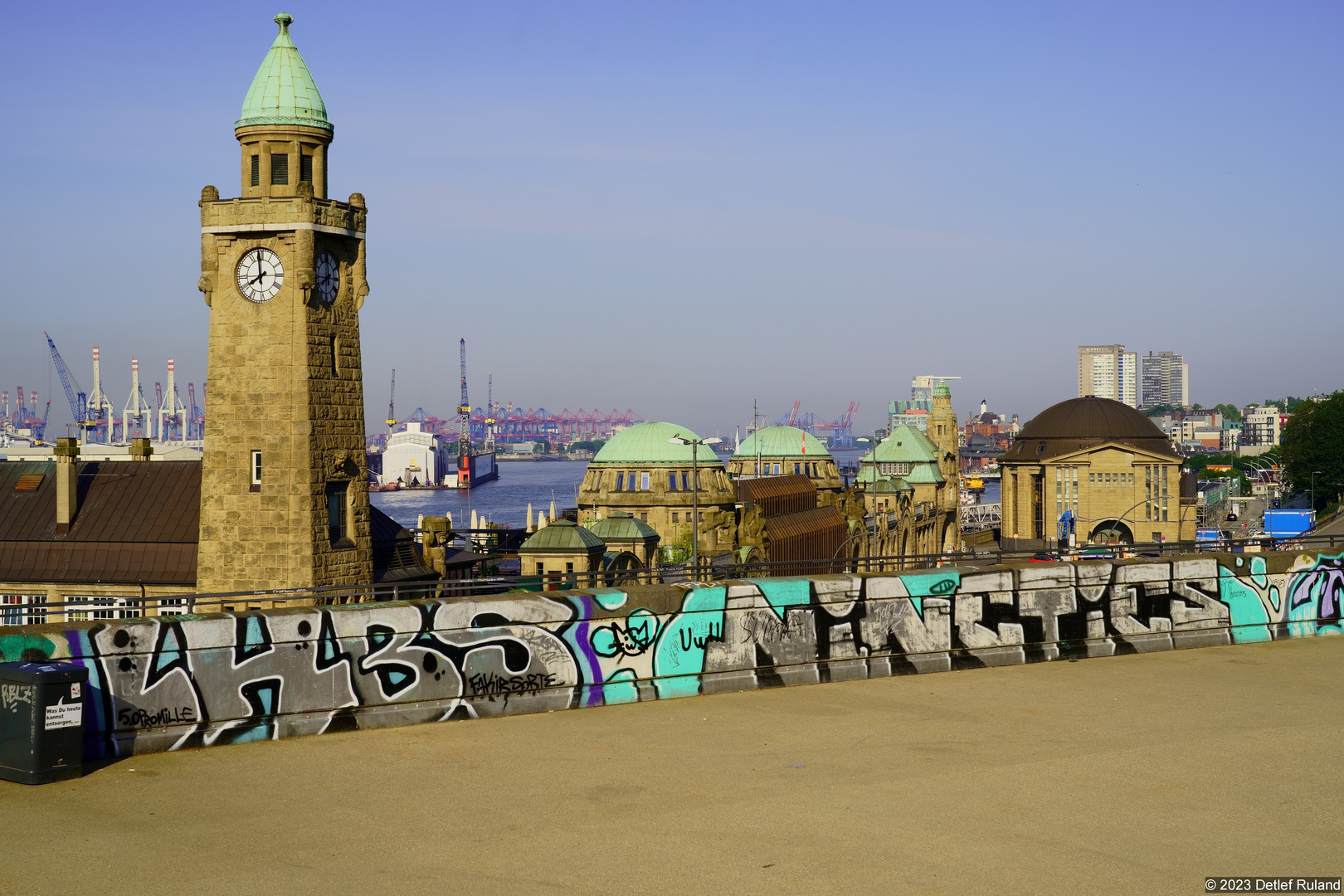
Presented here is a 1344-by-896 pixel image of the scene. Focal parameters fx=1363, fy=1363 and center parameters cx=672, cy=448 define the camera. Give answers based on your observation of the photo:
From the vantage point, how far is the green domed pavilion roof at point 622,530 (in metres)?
68.8

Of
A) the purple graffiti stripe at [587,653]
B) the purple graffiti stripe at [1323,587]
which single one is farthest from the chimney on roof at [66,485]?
the purple graffiti stripe at [1323,587]

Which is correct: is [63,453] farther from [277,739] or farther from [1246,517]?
[1246,517]

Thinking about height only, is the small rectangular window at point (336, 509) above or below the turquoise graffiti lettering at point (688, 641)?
above

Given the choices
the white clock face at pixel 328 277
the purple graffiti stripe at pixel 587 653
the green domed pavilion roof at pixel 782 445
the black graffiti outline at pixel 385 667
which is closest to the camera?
the black graffiti outline at pixel 385 667

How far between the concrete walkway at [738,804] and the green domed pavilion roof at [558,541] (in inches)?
1546

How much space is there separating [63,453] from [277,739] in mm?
32518

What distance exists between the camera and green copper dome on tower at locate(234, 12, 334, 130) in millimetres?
37406

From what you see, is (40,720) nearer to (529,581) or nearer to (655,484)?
(529,581)

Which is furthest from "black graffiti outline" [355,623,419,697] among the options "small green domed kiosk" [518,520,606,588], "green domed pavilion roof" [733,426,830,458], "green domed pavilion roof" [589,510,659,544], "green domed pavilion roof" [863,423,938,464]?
"green domed pavilion roof" [863,423,938,464]

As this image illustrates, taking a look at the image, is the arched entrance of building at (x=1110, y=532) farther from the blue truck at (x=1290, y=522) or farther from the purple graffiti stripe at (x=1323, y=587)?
the purple graffiti stripe at (x=1323, y=587)

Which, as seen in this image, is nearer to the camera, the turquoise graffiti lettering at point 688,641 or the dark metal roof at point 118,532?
the turquoise graffiti lettering at point 688,641

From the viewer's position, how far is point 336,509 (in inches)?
1535

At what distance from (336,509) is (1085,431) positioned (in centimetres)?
11807

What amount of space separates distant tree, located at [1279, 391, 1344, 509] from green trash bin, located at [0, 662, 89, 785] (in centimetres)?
14091
